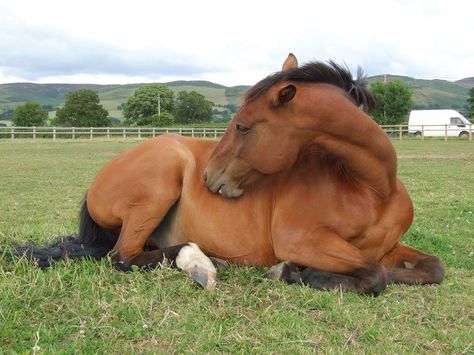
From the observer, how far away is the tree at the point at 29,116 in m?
78.1

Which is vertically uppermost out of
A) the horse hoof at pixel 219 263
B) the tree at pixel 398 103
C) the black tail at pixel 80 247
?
the tree at pixel 398 103

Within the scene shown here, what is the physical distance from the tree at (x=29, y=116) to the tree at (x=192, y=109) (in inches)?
909

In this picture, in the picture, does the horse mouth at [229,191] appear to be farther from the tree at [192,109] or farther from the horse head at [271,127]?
the tree at [192,109]

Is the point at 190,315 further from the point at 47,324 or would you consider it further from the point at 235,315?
the point at 47,324

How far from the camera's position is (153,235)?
5.22m

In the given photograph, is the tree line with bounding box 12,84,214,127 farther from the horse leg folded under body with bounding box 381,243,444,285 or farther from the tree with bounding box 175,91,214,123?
the horse leg folded under body with bounding box 381,243,444,285

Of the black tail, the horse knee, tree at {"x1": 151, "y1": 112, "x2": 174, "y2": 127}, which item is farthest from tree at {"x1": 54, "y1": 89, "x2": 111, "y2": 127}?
the horse knee

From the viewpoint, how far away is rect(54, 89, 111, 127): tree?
7744 centimetres

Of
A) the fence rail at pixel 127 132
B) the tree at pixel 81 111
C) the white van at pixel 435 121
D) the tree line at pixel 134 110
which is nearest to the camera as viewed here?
the fence rail at pixel 127 132

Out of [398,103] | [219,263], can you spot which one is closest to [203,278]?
[219,263]

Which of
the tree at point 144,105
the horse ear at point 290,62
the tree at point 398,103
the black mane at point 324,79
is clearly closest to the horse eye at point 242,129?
the black mane at point 324,79

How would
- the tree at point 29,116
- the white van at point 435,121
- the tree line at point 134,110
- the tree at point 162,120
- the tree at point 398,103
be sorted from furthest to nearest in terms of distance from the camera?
the tree at point 29,116 < the tree line at point 134,110 < the tree at point 162,120 < the tree at point 398,103 < the white van at point 435,121

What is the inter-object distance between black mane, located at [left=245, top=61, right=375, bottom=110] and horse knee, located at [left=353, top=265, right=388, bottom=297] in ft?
4.87

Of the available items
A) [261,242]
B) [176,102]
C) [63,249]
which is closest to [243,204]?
[261,242]
